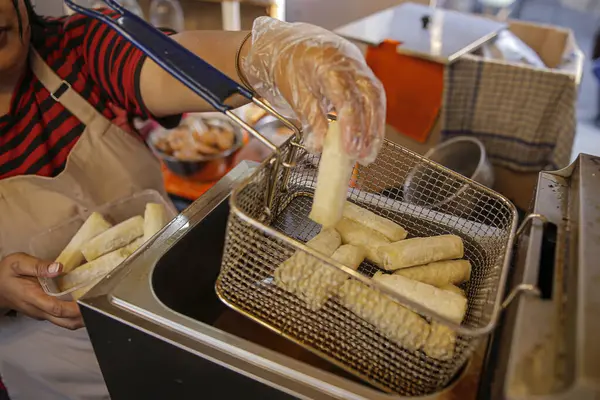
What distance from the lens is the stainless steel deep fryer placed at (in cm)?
58

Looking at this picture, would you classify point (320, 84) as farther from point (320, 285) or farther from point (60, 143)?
point (60, 143)

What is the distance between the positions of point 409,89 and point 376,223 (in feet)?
4.53

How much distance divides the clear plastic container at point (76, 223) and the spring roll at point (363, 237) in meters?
0.46

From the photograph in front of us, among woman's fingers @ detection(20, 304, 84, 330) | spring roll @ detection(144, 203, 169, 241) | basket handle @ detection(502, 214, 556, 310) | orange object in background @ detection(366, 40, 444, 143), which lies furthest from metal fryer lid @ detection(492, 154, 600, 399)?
orange object in background @ detection(366, 40, 444, 143)

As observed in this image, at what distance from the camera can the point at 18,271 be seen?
0.89 meters

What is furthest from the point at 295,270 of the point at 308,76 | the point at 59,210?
the point at 59,210

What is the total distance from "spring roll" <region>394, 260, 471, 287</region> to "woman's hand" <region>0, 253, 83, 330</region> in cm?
61

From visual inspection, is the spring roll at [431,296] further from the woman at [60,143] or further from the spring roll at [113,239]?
the spring roll at [113,239]

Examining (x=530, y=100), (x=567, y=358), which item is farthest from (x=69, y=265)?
(x=530, y=100)

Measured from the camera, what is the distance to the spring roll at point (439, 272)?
671 millimetres

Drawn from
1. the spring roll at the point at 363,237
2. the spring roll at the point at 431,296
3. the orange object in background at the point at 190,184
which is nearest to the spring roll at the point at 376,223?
the spring roll at the point at 363,237

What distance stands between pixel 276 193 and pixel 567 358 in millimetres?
465

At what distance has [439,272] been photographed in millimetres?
673

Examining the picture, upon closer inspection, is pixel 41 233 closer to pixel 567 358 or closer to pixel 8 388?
pixel 8 388
